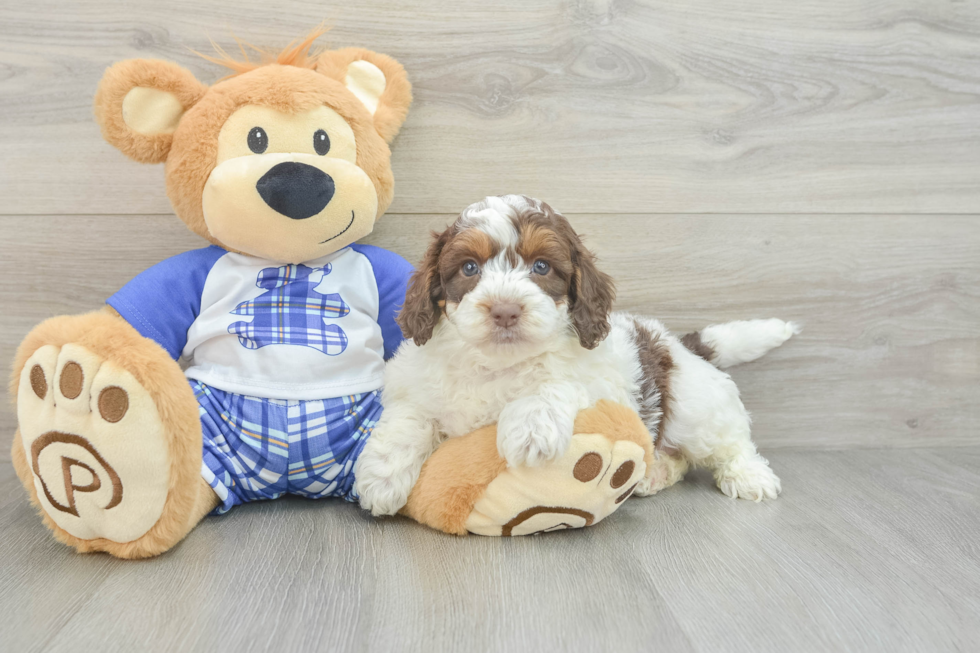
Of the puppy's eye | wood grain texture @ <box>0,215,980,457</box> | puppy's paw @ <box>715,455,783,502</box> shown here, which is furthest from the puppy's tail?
the puppy's eye

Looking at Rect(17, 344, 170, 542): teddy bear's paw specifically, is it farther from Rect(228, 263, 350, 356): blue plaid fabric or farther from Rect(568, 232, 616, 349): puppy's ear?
Rect(568, 232, 616, 349): puppy's ear

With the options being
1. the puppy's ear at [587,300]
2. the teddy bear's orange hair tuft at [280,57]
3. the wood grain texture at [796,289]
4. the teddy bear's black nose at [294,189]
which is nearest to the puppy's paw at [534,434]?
the puppy's ear at [587,300]

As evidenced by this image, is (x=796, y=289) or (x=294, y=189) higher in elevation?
(x=294, y=189)

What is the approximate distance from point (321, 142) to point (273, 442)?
70 cm

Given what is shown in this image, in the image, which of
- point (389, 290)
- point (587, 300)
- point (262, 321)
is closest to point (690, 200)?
point (587, 300)

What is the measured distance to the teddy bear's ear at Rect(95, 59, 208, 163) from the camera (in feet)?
4.81

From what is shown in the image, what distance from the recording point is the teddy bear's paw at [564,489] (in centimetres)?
134

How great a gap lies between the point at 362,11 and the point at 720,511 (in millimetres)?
1626

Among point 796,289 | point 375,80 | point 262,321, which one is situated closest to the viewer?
point 262,321

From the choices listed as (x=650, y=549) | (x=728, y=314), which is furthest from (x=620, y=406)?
(x=728, y=314)

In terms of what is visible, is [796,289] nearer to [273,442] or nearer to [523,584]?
[523,584]

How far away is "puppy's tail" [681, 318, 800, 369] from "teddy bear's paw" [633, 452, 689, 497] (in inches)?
11.8

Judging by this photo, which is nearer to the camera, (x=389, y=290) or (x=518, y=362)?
(x=518, y=362)

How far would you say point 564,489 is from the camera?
1.35m
